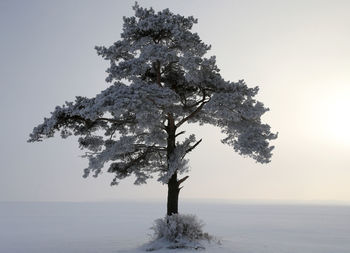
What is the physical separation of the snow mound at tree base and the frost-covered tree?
94 cm

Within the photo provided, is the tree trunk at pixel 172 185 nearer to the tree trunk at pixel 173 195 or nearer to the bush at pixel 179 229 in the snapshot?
the tree trunk at pixel 173 195

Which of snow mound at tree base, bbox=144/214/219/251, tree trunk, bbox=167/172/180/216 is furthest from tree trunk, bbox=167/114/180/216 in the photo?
snow mound at tree base, bbox=144/214/219/251

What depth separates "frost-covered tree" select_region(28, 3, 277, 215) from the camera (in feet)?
54.3

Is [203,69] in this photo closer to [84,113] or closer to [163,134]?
[163,134]

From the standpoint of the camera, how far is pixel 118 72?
1878cm

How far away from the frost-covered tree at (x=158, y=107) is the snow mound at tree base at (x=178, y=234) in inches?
36.9

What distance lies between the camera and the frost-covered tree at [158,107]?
16.5 m

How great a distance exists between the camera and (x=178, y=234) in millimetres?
17172

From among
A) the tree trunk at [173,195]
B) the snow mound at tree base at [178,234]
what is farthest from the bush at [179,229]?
the tree trunk at [173,195]

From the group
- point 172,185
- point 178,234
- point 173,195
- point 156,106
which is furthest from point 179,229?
point 156,106

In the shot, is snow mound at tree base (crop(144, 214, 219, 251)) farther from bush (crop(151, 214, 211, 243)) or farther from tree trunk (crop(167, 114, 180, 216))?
tree trunk (crop(167, 114, 180, 216))

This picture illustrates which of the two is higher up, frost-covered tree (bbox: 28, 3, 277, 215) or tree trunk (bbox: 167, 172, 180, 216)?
frost-covered tree (bbox: 28, 3, 277, 215)

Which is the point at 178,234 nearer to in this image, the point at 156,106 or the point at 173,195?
the point at 173,195

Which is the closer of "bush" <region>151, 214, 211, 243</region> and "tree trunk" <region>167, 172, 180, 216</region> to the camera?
"bush" <region>151, 214, 211, 243</region>
